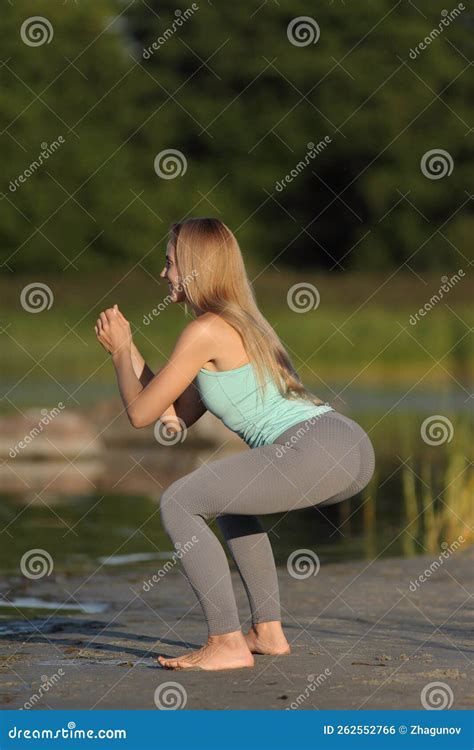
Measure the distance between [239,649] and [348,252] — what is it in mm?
55929

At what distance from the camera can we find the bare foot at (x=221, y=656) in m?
5.82

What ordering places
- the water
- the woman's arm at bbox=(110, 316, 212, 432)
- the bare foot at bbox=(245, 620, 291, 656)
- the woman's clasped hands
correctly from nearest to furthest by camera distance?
the woman's arm at bbox=(110, 316, 212, 432)
the woman's clasped hands
the bare foot at bbox=(245, 620, 291, 656)
the water

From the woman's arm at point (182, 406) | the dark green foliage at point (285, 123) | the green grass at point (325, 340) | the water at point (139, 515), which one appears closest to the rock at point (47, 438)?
the water at point (139, 515)

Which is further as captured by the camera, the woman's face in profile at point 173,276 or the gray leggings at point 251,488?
the woman's face in profile at point 173,276

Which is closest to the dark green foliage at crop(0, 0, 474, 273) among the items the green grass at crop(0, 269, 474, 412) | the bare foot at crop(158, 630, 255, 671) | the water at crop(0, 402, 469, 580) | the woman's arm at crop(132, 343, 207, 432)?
the green grass at crop(0, 269, 474, 412)

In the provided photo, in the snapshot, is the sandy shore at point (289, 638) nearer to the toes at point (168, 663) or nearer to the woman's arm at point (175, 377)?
the toes at point (168, 663)

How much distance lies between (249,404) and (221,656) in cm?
90

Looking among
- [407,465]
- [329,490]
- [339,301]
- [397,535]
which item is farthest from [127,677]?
[339,301]

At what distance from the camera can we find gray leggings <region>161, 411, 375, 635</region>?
19.0 ft

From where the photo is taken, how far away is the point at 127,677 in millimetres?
5742

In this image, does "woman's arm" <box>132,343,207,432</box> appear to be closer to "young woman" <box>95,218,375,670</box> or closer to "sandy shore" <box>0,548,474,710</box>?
"young woman" <box>95,218,375,670</box>

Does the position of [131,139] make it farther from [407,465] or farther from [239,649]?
[239,649]

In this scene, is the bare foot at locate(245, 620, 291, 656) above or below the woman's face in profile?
below

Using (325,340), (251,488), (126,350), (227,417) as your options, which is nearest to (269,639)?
(251,488)
